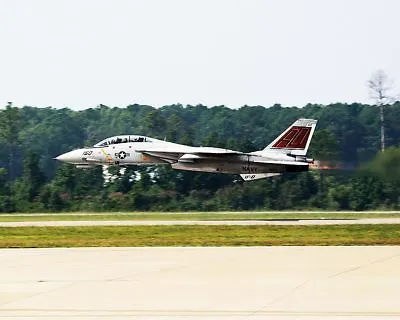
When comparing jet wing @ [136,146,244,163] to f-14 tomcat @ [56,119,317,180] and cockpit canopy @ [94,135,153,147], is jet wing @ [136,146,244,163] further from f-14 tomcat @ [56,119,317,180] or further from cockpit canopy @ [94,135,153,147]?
cockpit canopy @ [94,135,153,147]

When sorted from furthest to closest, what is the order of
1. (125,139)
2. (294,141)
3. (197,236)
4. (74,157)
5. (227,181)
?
1. (227,181)
2. (74,157)
3. (125,139)
4. (294,141)
5. (197,236)

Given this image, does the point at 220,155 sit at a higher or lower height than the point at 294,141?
lower

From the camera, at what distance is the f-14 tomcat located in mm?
49500

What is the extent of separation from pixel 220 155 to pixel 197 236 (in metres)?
19.2

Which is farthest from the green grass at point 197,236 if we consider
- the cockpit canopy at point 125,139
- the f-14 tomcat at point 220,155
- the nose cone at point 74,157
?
the nose cone at point 74,157

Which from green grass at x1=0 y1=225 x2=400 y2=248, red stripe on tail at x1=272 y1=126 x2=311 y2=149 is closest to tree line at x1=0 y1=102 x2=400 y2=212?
red stripe on tail at x1=272 y1=126 x2=311 y2=149

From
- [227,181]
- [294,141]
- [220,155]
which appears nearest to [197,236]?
[220,155]

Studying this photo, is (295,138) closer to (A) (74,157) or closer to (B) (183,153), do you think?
(B) (183,153)

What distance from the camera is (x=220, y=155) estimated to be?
1967 inches
